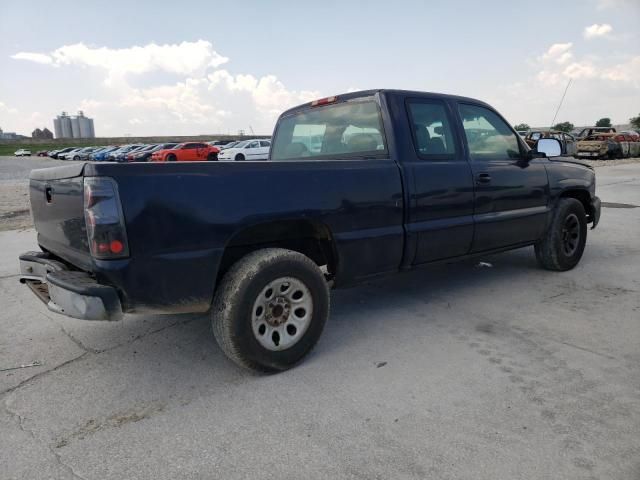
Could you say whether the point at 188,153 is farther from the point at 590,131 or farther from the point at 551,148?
the point at 551,148

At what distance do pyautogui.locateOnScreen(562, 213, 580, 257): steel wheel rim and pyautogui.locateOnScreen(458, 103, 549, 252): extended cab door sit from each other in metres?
0.50

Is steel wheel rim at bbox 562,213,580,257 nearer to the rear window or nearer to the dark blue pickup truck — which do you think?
the dark blue pickup truck

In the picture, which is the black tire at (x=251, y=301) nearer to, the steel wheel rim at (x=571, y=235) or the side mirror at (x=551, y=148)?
the side mirror at (x=551, y=148)

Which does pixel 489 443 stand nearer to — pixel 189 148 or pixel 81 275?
pixel 81 275

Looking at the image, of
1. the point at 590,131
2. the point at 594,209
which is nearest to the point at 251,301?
the point at 594,209

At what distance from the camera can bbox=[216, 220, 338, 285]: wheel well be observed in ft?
10.2

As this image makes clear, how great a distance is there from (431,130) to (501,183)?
36.0 inches

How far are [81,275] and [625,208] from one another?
10.4 m

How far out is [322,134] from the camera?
435 centimetres

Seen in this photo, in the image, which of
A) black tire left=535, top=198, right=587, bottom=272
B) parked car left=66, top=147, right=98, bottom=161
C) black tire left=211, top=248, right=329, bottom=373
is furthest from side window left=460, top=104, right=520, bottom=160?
parked car left=66, top=147, right=98, bottom=161

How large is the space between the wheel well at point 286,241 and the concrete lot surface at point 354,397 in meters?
0.65

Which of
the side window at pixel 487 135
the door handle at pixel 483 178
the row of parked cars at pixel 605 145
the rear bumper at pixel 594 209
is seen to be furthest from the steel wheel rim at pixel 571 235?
the row of parked cars at pixel 605 145

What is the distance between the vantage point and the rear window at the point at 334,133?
389cm

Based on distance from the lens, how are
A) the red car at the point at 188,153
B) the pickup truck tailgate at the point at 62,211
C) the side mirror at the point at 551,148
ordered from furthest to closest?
1. the red car at the point at 188,153
2. the side mirror at the point at 551,148
3. the pickup truck tailgate at the point at 62,211
